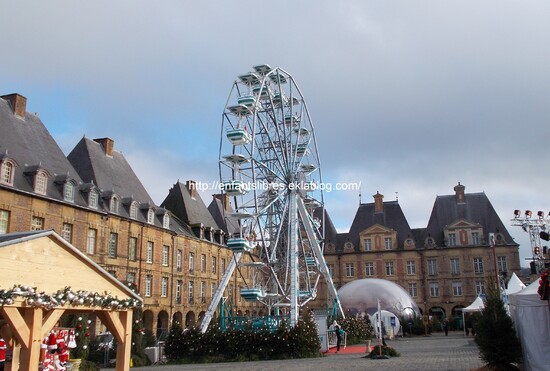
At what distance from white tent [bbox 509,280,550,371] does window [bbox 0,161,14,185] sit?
2134 cm

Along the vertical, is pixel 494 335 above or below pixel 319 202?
below

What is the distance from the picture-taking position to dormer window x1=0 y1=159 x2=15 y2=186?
79.2ft

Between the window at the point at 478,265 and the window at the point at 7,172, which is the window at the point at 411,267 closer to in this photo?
the window at the point at 478,265

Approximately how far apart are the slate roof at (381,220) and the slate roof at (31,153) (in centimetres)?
2877

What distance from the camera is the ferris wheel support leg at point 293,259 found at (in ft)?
72.3

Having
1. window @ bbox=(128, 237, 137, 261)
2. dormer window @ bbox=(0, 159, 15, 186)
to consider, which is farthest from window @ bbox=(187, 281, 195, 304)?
dormer window @ bbox=(0, 159, 15, 186)

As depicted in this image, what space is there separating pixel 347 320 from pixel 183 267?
1388cm

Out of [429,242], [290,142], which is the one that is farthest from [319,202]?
[429,242]

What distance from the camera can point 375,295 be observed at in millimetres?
37125

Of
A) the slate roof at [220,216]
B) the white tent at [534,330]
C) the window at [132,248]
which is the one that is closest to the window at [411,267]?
the slate roof at [220,216]

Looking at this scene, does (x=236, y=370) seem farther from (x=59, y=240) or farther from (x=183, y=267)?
(x=183, y=267)

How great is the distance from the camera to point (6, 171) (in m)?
24.5

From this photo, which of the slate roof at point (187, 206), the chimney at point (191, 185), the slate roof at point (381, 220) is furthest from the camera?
the slate roof at point (381, 220)

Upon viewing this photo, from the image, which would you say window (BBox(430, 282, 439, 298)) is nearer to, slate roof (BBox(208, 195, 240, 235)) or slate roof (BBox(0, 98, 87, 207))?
slate roof (BBox(208, 195, 240, 235))
